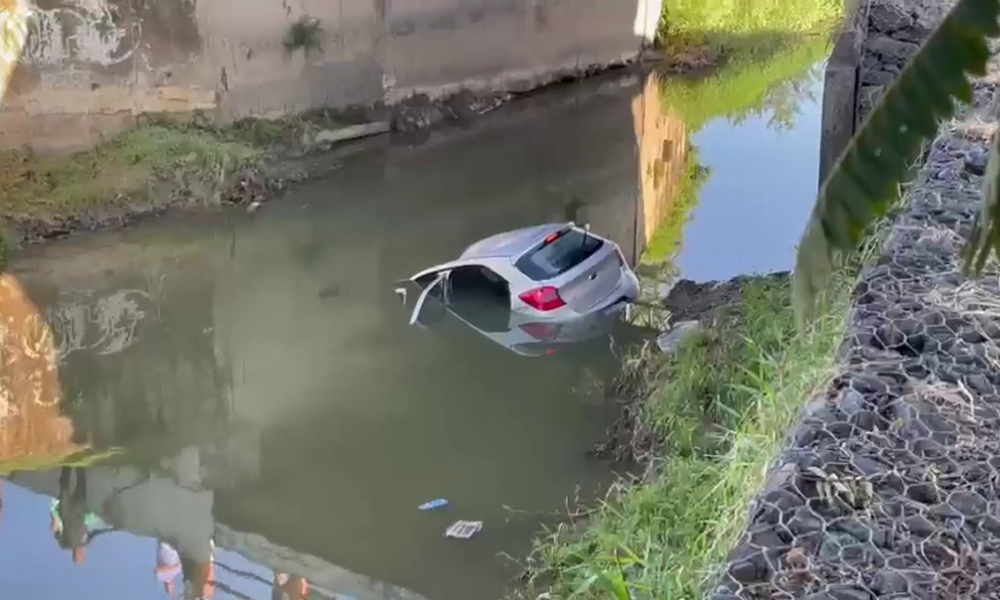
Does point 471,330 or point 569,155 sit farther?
point 569,155

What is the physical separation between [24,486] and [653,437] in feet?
11.8

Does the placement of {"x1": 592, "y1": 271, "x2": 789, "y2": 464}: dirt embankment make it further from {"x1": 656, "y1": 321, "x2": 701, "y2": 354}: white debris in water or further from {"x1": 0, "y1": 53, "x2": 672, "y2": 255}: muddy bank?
{"x1": 0, "y1": 53, "x2": 672, "y2": 255}: muddy bank

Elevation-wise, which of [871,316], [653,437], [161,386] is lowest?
[161,386]

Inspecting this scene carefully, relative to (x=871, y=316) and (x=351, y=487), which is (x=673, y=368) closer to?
(x=351, y=487)

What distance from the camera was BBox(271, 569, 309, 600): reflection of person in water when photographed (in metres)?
6.13

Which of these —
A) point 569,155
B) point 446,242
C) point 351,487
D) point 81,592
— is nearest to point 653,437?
point 351,487

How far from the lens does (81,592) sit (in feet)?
19.9

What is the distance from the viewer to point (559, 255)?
8875 millimetres

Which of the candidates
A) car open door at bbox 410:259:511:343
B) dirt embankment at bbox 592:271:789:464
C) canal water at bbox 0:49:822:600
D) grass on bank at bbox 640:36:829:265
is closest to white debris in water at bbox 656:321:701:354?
dirt embankment at bbox 592:271:789:464

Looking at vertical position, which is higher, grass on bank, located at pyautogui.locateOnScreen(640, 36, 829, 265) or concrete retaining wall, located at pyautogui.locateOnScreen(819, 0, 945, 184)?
concrete retaining wall, located at pyautogui.locateOnScreen(819, 0, 945, 184)

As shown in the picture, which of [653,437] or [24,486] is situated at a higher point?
[653,437]

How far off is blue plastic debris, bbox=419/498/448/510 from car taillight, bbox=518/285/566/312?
2149mm

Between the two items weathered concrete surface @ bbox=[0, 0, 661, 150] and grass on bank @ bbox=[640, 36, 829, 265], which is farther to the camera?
grass on bank @ bbox=[640, 36, 829, 265]

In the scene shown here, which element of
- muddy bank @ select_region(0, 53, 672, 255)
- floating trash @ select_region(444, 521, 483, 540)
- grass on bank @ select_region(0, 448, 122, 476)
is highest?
muddy bank @ select_region(0, 53, 672, 255)
